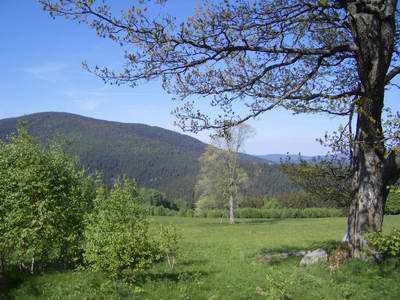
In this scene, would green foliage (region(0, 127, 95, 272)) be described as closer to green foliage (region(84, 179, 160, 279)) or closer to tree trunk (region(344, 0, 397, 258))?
green foliage (region(84, 179, 160, 279))

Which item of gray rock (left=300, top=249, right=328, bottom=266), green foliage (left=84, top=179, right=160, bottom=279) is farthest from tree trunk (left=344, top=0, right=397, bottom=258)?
green foliage (left=84, top=179, right=160, bottom=279)

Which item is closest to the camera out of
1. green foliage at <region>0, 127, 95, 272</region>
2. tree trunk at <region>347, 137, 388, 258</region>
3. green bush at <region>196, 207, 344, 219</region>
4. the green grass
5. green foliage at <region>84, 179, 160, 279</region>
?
the green grass

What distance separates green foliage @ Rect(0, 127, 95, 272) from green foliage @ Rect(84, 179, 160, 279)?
165 cm

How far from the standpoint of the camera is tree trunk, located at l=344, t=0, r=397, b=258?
39.7 feet

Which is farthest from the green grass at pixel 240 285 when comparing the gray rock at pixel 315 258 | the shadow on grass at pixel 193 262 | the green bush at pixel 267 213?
the green bush at pixel 267 213

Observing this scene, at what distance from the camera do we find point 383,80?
12391mm

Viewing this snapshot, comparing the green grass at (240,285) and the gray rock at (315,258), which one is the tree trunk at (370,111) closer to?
the gray rock at (315,258)

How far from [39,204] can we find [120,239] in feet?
11.4

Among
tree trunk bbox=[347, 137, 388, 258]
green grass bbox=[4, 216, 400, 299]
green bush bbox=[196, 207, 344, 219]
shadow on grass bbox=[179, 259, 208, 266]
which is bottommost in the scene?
green bush bbox=[196, 207, 344, 219]

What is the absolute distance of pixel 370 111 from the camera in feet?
41.1

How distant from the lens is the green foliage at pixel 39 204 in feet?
44.3

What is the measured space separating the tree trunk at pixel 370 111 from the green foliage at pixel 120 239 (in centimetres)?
628

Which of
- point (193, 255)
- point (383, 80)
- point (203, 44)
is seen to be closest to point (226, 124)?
point (203, 44)

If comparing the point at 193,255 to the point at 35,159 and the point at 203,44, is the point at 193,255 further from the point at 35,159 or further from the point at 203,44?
the point at 203,44
